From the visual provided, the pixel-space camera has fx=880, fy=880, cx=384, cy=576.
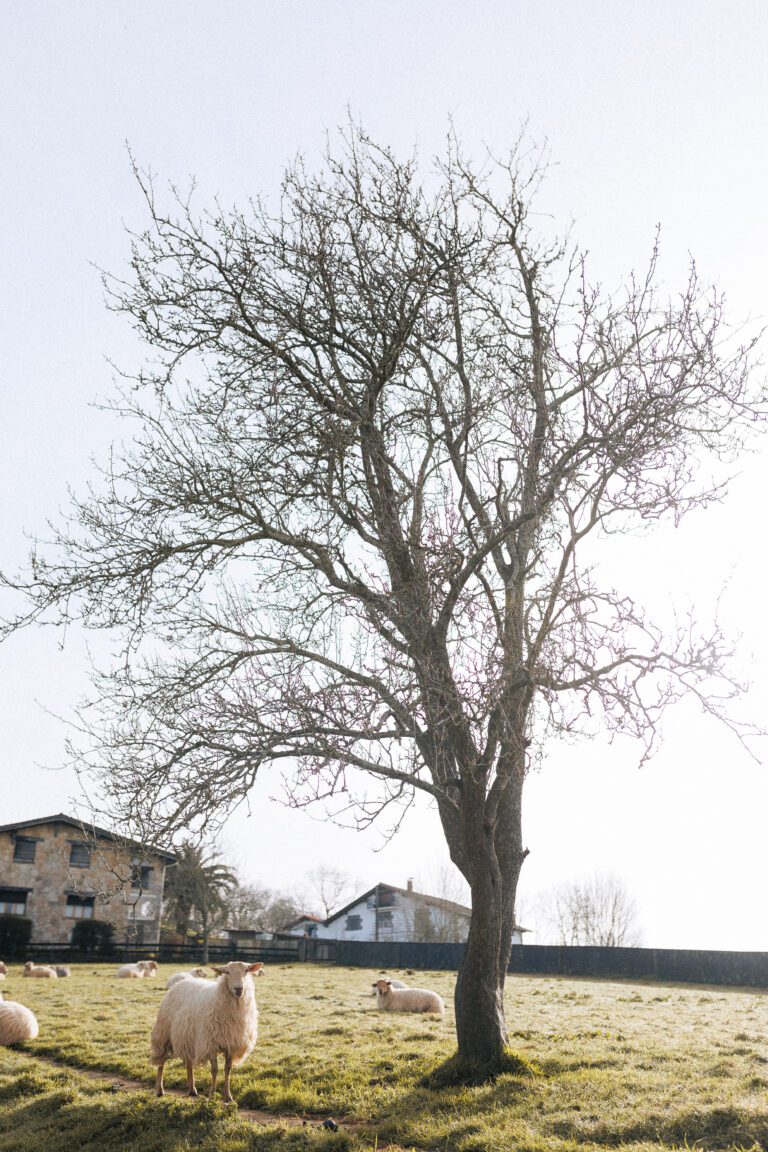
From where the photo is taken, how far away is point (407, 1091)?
33.5 feet

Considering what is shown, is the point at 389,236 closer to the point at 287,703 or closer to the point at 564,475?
the point at 564,475

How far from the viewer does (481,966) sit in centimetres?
1100

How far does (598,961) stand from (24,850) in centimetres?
3064

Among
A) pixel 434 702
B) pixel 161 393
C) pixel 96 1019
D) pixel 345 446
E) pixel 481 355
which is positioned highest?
pixel 481 355

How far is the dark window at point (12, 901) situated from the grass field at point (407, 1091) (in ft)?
108

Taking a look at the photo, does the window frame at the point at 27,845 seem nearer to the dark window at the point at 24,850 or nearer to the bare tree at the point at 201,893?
the dark window at the point at 24,850

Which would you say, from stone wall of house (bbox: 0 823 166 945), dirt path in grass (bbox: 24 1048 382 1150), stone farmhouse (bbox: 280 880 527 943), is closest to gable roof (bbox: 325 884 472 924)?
stone farmhouse (bbox: 280 880 527 943)

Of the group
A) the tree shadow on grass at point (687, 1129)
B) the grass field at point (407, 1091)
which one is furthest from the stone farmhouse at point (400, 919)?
the tree shadow on grass at point (687, 1129)

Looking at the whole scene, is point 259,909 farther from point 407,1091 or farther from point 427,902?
point 407,1091

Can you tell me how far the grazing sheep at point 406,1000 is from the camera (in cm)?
2002

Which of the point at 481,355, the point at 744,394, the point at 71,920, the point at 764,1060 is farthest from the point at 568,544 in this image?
the point at 71,920

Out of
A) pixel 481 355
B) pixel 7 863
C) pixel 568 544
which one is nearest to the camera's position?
pixel 568 544

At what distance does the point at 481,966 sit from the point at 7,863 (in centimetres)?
4367

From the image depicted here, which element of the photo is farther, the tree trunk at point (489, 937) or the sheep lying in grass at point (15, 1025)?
the sheep lying in grass at point (15, 1025)
